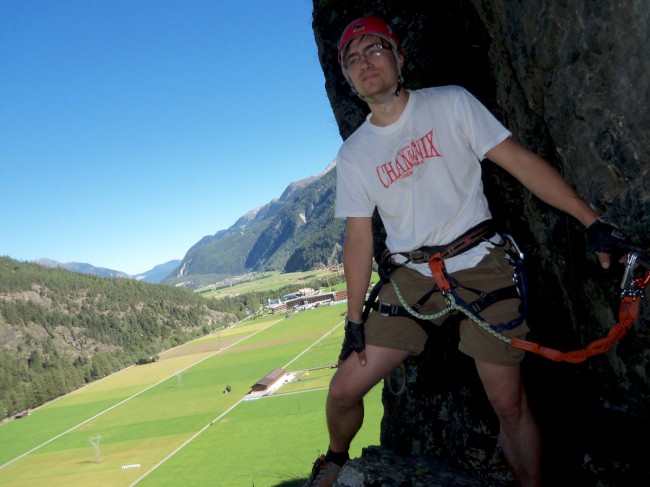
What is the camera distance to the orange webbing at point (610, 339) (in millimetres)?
2977

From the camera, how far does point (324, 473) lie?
15.6 ft

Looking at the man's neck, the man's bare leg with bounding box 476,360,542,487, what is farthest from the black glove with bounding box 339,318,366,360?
the man's neck

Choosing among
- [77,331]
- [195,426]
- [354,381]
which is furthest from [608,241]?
[77,331]

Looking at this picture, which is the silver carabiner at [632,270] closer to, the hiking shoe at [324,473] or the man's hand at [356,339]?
the man's hand at [356,339]

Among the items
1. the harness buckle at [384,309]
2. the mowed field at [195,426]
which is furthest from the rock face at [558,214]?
the mowed field at [195,426]

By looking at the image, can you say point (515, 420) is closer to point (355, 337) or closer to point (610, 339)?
Answer: point (610, 339)

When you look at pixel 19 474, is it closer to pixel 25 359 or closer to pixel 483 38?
pixel 483 38

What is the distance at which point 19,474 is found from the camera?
59.3 meters

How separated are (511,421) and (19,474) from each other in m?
73.4

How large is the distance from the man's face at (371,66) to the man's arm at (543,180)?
97 cm

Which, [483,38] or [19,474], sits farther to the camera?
[19,474]

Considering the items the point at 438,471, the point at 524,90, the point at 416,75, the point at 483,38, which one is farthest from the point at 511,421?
the point at 416,75

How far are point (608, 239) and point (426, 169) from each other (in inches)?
54.7

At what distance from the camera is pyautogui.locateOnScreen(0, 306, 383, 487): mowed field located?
46438 millimetres
